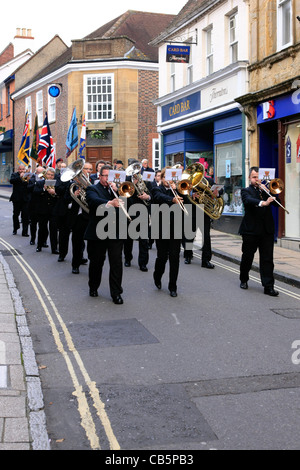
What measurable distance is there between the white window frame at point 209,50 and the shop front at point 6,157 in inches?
1028

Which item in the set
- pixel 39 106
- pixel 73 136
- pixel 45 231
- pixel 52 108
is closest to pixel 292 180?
pixel 45 231

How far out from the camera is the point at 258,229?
9945mm

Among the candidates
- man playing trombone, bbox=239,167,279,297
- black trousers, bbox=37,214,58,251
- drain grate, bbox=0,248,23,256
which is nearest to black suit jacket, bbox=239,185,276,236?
man playing trombone, bbox=239,167,279,297

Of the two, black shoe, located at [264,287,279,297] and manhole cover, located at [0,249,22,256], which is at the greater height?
manhole cover, located at [0,249,22,256]

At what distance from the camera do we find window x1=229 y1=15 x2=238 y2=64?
18906 mm

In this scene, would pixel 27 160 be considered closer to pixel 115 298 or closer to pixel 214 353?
pixel 115 298

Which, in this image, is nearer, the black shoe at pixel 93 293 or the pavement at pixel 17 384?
the pavement at pixel 17 384

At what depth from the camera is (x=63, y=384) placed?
18.0 ft

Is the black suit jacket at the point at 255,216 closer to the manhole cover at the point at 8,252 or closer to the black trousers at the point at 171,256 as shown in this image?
the black trousers at the point at 171,256

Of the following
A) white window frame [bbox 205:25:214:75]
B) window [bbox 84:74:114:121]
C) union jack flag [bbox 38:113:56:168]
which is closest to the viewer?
white window frame [bbox 205:25:214:75]

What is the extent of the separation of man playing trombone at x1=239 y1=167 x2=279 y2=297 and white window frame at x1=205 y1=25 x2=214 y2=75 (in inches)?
458

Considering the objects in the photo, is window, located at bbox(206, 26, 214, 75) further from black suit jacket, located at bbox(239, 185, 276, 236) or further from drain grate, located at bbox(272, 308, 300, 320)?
drain grate, located at bbox(272, 308, 300, 320)

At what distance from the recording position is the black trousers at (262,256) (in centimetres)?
977

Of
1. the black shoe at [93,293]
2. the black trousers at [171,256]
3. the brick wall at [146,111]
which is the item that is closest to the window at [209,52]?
the brick wall at [146,111]
